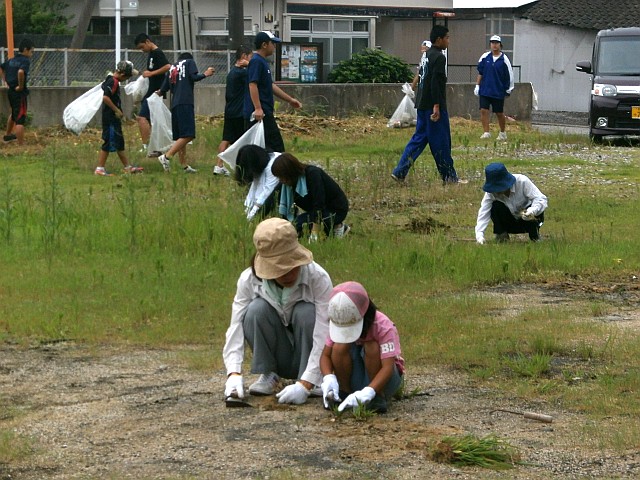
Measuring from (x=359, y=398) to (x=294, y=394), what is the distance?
417 millimetres

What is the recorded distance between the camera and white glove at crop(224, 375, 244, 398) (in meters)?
6.26

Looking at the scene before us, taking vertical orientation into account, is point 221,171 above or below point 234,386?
above

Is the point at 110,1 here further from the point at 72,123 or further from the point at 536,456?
the point at 536,456

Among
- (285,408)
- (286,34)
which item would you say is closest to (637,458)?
(285,408)

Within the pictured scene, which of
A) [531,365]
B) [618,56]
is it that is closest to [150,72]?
[618,56]

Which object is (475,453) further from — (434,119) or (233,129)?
(233,129)

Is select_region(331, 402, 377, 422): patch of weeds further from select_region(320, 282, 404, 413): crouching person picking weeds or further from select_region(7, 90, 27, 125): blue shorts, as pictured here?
select_region(7, 90, 27, 125): blue shorts

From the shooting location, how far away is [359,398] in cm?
602

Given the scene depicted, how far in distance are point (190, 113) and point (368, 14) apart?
106 ft

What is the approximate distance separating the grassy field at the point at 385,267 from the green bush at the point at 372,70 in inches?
808

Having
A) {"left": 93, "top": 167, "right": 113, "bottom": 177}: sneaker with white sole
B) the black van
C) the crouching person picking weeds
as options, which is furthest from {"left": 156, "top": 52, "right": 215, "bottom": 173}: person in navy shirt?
the crouching person picking weeds

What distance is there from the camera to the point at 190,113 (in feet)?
54.2

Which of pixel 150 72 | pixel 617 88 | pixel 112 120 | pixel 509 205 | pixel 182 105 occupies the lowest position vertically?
pixel 509 205

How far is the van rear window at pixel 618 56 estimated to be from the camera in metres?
22.6
